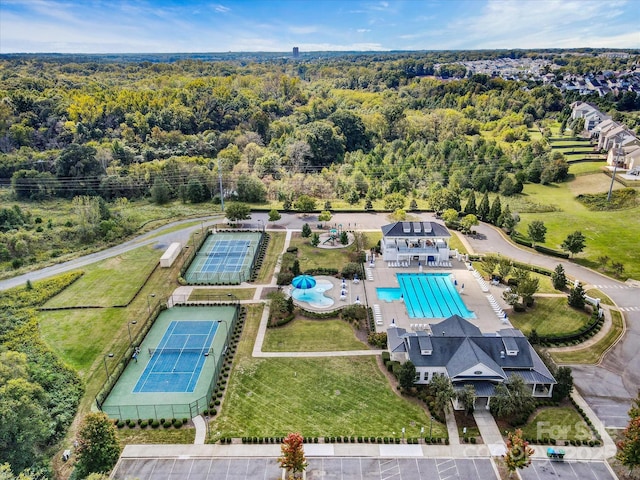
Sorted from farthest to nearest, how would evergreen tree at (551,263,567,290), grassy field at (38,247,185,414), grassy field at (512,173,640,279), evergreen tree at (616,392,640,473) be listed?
grassy field at (512,173,640,279) → evergreen tree at (551,263,567,290) → grassy field at (38,247,185,414) → evergreen tree at (616,392,640,473)

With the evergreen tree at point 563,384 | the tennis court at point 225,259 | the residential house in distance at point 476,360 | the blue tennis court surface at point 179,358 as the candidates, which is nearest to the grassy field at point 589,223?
the evergreen tree at point 563,384

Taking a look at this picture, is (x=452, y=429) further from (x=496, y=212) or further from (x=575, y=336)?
(x=496, y=212)

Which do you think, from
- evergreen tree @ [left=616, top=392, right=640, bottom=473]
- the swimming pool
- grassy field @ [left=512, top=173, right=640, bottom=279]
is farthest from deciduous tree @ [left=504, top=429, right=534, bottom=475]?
grassy field @ [left=512, top=173, right=640, bottom=279]

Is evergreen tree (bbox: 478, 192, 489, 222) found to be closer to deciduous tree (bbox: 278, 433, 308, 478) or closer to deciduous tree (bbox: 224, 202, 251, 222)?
deciduous tree (bbox: 224, 202, 251, 222)

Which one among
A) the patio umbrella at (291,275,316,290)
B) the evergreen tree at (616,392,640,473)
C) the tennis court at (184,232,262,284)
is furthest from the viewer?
the tennis court at (184,232,262,284)

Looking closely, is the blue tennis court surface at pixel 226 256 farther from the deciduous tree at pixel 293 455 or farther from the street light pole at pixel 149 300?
the deciduous tree at pixel 293 455

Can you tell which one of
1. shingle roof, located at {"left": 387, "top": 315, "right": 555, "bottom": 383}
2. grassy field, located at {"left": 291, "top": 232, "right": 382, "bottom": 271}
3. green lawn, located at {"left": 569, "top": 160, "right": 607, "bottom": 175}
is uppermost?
green lawn, located at {"left": 569, "top": 160, "right": 607, "bottom": 175}

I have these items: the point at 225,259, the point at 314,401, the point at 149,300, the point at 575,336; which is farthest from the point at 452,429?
the point at 225,259
